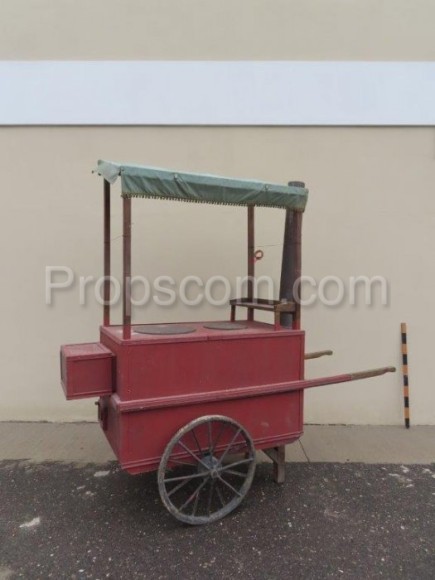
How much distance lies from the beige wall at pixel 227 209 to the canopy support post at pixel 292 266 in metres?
1.32

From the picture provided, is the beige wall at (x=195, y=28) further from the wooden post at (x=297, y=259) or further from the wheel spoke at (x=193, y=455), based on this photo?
the wheel spoke at (x=193, y=455)

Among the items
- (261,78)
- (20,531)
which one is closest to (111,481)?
(20,531)

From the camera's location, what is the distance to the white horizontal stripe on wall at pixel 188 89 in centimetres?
441

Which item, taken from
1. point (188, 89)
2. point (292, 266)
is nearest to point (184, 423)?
point (292, 266)

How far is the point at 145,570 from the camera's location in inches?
91.0

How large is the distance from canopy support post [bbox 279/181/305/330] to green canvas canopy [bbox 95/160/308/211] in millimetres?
154

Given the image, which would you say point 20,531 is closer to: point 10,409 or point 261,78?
point 10,409

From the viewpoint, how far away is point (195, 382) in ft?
8.93

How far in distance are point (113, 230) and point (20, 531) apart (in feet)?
9.84

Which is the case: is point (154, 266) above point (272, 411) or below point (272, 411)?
above

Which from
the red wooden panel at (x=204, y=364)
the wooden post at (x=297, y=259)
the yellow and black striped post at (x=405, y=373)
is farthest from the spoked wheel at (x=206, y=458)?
the yellow and black striped post at (x=405, y=373)

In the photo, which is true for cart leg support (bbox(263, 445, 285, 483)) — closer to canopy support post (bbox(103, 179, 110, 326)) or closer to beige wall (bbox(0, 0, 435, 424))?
beige wall (bbox(0, 0, 435, 424))

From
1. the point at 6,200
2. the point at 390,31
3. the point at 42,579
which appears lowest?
the point at 42,579

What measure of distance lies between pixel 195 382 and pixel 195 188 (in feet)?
4.40
